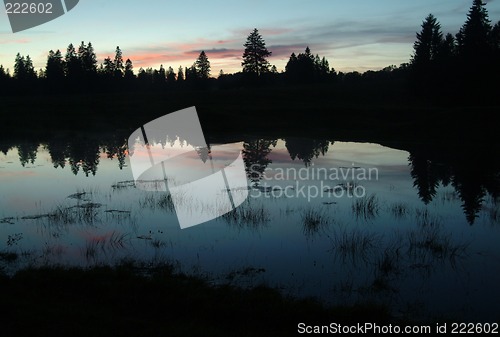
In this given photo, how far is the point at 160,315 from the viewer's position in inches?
315

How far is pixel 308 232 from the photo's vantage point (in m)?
13.7

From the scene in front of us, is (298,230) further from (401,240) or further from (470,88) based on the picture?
(470,88)

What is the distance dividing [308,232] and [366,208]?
3.62m

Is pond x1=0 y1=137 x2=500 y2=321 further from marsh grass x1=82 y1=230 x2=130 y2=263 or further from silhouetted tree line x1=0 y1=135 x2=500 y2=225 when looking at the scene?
silhouetted tree line x1=0 y1=135 x2=500 y2=225

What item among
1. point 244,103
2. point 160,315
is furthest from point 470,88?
point 160,315

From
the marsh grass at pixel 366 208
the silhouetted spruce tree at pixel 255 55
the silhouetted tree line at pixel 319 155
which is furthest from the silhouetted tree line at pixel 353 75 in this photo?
the marsh grass at pixel 366 208

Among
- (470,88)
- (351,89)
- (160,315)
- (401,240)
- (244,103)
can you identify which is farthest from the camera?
(351,89)

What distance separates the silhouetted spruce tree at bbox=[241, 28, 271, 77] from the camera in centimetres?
10125

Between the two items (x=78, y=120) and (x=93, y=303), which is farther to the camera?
(x=78, y=120)

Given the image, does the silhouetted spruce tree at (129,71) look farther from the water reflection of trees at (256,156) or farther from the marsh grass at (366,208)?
the marsh grass at (366,208)

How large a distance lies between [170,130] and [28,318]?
46.8 meters

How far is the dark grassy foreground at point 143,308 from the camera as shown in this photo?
7.15 metres

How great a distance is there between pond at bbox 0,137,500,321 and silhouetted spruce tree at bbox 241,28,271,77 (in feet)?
260

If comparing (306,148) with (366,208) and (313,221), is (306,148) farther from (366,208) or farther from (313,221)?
(313,221)
